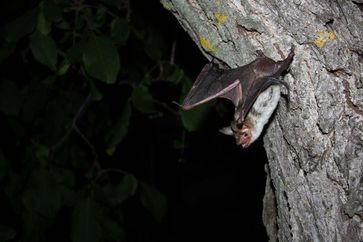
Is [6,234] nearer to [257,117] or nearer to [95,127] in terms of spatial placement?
[257,117]

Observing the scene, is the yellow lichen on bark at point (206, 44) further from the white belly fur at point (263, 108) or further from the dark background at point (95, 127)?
the dark background at point (95, 127)

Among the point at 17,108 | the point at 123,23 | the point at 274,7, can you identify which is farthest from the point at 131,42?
the point at 274,7

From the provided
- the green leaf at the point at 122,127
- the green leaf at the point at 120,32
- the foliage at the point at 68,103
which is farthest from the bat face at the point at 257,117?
the green leaf at the point at 120,32

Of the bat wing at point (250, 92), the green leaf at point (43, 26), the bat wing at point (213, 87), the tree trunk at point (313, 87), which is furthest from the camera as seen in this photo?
the green leaf at point (43, 26)

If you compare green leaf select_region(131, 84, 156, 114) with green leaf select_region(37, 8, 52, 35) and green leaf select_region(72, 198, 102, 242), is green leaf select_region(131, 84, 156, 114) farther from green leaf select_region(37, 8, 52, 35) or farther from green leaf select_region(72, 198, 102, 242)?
green leaf select_region(72, 198, 102, 242)

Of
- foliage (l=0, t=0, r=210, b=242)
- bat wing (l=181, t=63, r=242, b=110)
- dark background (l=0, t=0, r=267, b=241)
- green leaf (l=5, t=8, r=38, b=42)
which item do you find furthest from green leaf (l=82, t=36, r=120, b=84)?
bat wing (l=181, t=63, r=242, b=110)

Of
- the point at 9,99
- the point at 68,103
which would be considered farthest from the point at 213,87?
the point at 68,103

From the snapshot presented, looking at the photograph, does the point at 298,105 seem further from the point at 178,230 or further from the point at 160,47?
the point at 178,230
